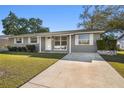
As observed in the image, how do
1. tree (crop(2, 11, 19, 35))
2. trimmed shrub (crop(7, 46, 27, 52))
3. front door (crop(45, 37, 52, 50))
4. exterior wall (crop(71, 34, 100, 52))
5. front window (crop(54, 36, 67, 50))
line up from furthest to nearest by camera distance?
tree (crop(2, 11, 19, 35)) → trimmed shrub (crop(7, 46, 27, 52)) → front door (crop(45, 37, 52, 50)) → front window (crop(54, 36, 67, 50)) → exterior wall (crop(71, 34, 100, 52))

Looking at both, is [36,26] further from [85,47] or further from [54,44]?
[85,47]

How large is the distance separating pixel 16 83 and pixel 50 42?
52.1 ft

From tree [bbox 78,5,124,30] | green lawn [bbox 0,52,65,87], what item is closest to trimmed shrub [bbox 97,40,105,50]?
green lawn [bbox 0,52,65,87]

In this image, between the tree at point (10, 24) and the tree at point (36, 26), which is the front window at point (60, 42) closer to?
the tree at point (10, 24)

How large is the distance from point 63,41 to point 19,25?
28.8 metres

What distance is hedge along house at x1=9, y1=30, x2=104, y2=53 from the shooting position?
1825 centimetres

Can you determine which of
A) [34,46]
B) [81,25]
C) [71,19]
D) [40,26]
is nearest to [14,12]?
[40,26]

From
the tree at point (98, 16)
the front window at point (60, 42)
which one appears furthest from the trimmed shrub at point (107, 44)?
the tree at point (98, 16)

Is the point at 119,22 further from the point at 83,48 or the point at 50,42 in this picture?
the point at 50,42

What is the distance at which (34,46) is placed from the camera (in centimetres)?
2141

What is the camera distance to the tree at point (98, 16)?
2703 centimetres

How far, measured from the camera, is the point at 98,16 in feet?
98.1

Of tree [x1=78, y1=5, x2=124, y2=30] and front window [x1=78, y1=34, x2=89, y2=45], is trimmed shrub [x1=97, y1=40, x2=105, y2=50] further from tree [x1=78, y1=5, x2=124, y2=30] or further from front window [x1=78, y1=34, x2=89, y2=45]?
tree [x1=78, y1=5, x2=124, y2=30]
